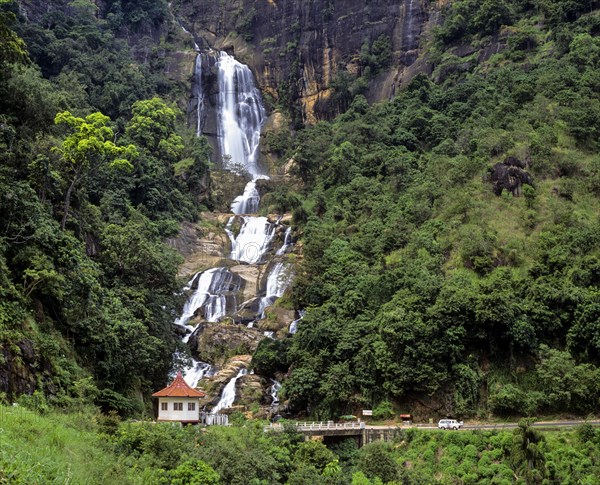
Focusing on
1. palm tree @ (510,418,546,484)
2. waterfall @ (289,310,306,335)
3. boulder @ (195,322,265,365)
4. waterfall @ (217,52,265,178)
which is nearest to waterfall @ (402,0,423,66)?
waterfall @ (217,52,265,178)

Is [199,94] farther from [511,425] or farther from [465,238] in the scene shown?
[511,425]

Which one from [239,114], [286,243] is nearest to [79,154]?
[286,243]

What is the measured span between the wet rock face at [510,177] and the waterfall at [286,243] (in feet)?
55.7

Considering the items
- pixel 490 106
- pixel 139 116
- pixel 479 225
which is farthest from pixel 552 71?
pixel 139 116

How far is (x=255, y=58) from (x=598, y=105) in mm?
43306

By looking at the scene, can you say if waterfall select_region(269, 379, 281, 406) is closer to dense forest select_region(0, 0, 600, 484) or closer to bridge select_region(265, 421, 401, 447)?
dense forest select_region(0, 0, 600, 484)

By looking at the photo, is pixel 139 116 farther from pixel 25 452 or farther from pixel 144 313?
pixel 25 452

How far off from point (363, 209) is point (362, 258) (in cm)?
703

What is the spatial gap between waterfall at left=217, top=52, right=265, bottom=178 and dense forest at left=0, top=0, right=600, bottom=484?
924 centimetres

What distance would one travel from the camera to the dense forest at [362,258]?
1153 inches

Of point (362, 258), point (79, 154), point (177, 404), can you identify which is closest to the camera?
point (177, 404)

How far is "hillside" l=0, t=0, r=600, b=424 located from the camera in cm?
3359

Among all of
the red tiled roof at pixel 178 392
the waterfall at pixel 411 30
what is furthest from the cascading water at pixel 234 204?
the waterfall at pixel 411 30

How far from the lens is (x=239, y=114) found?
261ft
